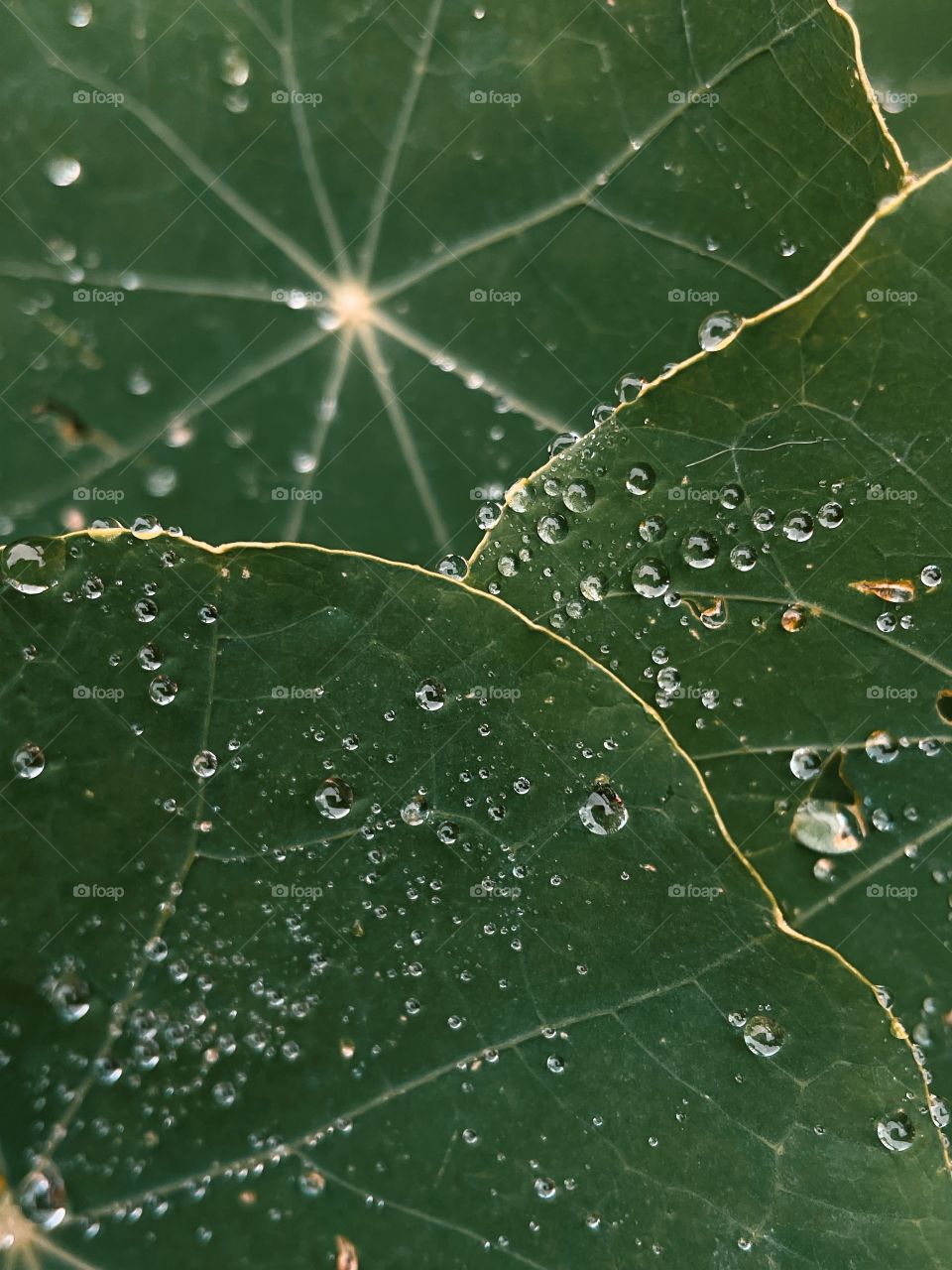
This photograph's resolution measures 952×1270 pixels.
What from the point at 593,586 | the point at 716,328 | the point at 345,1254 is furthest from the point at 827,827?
the point at 345,1254

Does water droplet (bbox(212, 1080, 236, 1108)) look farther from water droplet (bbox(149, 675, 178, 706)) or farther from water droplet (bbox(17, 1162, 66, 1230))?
water droplet (bbox(149, 675, 178, 706))

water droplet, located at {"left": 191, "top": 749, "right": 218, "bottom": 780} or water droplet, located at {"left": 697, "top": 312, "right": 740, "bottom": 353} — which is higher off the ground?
water droplet, located at {"left": 697, "top": 312, "right": 740, "bottom": 353}

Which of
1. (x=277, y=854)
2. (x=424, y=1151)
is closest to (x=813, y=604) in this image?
(x=277, y=854)

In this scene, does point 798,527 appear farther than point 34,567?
Yes

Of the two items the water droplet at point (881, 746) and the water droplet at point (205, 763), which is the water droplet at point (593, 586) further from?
the water droplet at point (205, 763)

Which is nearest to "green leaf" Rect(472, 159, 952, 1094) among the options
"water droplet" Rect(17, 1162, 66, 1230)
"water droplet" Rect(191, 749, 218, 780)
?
"water droplet" Rect(191, 749, 218, 780)

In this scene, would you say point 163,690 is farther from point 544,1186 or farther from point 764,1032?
point 764,1032

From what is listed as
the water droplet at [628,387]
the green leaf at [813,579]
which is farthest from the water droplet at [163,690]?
the water droplet at [628,387]

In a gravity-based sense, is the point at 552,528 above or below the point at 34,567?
below
